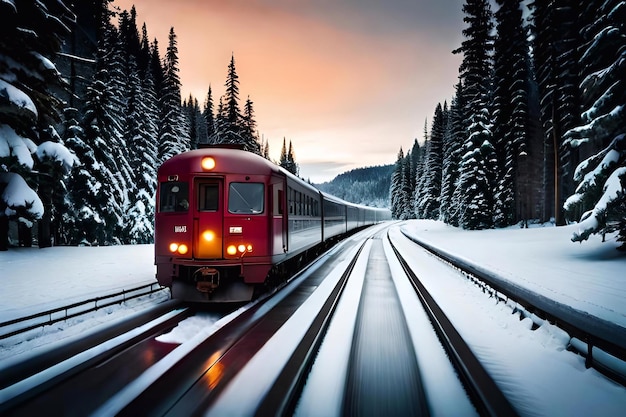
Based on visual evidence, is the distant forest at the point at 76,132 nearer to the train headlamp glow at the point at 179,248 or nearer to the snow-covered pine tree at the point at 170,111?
the snow-covered pine tree at the point at 170,111

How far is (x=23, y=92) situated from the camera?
35.2 feet

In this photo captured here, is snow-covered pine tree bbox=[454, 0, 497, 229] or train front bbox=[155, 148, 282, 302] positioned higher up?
snow-covered pine tree bbox=[454, 0, 497, 229]

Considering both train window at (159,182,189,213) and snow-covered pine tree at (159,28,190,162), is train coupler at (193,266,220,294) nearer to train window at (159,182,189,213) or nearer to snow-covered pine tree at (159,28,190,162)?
train window at (159,182,189,213)

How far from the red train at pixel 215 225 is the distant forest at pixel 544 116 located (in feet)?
30.5

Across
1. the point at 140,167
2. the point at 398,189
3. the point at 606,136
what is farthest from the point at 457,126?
the point at 398,189

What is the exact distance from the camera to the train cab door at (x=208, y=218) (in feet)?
23.5

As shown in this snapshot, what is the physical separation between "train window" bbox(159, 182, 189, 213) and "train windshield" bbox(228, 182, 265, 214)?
0.98m

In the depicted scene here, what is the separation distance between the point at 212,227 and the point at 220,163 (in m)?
1.41

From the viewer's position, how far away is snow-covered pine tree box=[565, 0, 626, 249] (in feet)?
31.3

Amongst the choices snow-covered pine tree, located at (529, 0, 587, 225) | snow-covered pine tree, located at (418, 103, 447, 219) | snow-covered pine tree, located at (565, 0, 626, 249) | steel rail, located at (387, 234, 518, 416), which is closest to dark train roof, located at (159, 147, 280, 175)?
steel rail, located at (387, 234, 518, 416)

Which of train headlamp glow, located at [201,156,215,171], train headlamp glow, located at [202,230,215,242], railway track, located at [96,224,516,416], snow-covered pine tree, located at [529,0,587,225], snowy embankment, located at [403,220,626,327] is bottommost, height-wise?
railway track, located at [96,224,516,416]

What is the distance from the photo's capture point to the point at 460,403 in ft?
11.7

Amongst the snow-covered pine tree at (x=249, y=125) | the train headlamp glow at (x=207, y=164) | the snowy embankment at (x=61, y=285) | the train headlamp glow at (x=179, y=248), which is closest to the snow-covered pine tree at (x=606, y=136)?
the train headlamp glow at (x=207, y=164)

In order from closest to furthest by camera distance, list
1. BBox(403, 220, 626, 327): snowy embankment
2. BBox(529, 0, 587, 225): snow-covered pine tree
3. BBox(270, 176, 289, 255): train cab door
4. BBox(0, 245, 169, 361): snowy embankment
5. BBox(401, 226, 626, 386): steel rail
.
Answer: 1. BBox(401, 226, 626, 386): steel rail
2. BBox(0, 245, 169, 361): snowy embankment
3. BBox(403, 220, 626, 327): snowy embankment
4. BBox(270, 176, 289, 255): train cab door
5. BBox(529, 0, 587, 225): snow-covered pine tree
